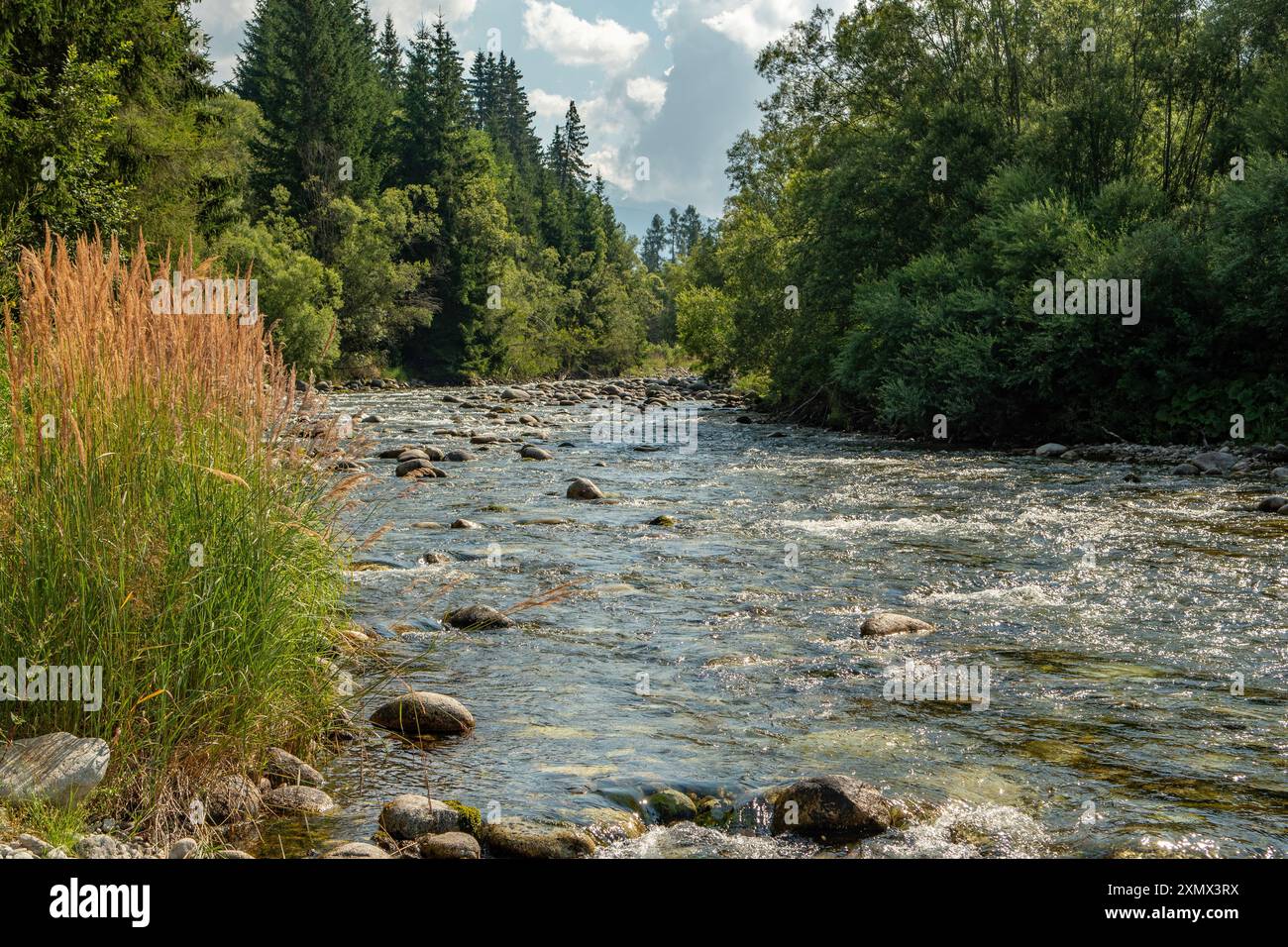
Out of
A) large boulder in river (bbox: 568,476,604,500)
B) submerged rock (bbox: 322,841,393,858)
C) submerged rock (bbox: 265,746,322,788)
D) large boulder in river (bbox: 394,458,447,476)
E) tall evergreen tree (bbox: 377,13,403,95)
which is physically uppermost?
tall evergreen tree (bbox: 377,13,403,95)

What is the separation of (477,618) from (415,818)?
3653 mm

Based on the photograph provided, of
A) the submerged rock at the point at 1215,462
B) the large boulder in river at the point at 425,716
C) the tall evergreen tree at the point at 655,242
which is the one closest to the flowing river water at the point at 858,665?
the large boulder in river at the point at 425,716

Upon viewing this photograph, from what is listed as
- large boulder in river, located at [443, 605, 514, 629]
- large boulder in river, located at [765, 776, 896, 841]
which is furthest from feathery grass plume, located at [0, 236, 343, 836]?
large boulder in river, located at [443, 605, 514, 629]

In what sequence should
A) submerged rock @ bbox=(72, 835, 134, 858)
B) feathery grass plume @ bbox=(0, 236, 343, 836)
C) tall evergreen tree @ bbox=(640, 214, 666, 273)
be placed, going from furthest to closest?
tall evergreen tree @ bbox=(640, 214, 666, 273), feathery grass plume @ bbox=(0, 236, 343, 836), submerged rock @ bbox=(72, 835, 134, 858)

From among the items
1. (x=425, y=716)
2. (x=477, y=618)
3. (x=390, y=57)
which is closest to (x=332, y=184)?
(x=390, y=57)

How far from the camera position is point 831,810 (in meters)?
4.49

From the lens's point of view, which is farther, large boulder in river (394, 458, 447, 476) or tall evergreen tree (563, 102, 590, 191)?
tall evergreen tree (563, 102, 590, 191)

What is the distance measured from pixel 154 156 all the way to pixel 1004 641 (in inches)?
975

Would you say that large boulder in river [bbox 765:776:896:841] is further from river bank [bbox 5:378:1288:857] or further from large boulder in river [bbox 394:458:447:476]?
large boulder in river [bbox 394:458:447:476]

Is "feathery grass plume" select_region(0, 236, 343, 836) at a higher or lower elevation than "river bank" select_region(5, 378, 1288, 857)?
higher

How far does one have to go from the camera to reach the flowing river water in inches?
182

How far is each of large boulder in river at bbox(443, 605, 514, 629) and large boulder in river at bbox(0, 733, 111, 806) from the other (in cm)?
411

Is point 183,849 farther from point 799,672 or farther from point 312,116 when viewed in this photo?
point 312,116
